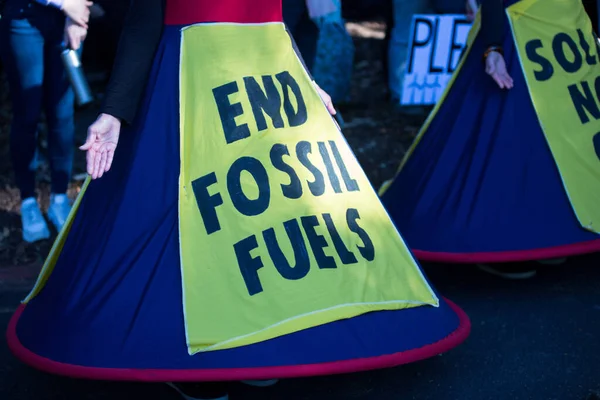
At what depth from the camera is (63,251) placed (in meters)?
3.21

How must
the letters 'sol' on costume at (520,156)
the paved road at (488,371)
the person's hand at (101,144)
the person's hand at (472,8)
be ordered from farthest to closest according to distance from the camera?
the person's hand at (472,8), the letters 'sol' on costume at (520,156), the paved road at (488,371), the person's hand at (101,144)

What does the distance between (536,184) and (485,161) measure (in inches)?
9.2

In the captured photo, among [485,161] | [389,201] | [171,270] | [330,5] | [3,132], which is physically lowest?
[3,132]

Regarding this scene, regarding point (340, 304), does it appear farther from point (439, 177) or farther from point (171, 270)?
point (439, 177)

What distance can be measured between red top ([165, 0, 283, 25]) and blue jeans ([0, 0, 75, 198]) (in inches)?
57.8

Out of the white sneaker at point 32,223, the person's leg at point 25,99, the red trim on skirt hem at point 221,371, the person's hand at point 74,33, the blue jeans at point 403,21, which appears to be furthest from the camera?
the blue jeans at point 403,21

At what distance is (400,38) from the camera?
6.76 m

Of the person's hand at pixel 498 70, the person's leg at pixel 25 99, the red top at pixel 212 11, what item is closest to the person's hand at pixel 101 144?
the red top at pixel 212 11

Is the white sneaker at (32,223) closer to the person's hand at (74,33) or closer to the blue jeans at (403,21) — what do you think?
the person's hand at (74,33)

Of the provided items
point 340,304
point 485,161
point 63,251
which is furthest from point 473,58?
point 63,251

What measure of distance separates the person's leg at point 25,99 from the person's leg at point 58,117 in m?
0.06

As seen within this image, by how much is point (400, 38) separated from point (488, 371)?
385 cm

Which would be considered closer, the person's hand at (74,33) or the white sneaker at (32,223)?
the person's hand at (74,33)

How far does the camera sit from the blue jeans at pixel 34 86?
4.29 metres
